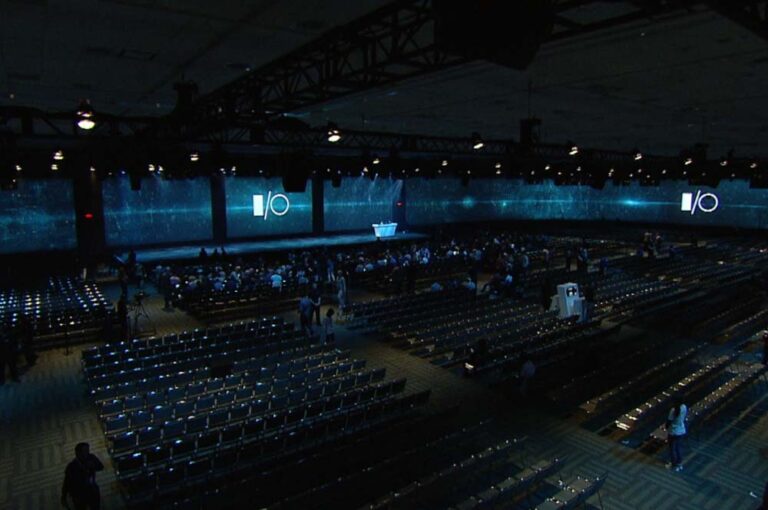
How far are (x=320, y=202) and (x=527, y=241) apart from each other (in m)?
15.7

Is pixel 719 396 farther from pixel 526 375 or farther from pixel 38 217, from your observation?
pixel 38 217

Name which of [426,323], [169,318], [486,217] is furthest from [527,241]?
[169,318]

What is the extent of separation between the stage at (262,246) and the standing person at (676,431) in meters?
26.0

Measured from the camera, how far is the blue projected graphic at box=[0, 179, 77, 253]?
86.9 ft

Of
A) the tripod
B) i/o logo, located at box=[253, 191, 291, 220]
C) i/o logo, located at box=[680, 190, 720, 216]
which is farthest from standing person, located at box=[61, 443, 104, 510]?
i/o logo, located at box=[680, 190, 720, 216]

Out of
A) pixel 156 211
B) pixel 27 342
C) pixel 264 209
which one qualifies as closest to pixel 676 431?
pixel 27 342

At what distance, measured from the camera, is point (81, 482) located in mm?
6820

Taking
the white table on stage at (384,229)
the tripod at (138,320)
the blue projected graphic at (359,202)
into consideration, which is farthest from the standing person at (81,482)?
the white table on stage at (384,229)

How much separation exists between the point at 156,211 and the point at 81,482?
1086 inches

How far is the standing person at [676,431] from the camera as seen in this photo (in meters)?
8.70

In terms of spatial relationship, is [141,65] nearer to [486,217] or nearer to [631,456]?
[631,456]

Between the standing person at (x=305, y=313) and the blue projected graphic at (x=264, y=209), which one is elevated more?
the blue projected graphic at (x=264, y=209)

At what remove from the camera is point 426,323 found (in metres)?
17.0

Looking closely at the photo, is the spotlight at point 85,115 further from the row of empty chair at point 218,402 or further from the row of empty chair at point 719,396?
the row of empty chair at point 719,396
